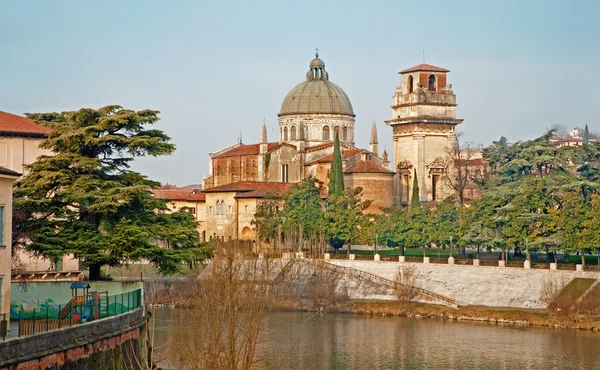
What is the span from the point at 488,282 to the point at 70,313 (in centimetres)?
3700

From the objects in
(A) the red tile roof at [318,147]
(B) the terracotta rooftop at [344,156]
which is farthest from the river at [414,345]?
(A) the red tile roof at [318,147]

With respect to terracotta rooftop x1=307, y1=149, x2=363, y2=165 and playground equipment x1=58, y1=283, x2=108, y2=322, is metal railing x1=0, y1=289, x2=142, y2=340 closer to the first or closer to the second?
playground equipment x1=58, y1=283, x2=108, y2=322

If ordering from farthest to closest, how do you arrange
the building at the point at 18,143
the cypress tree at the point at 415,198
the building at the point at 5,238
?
the cypress tree at the point at 415,198 < the building at the point at 18,143 < the building at the point at 5,238

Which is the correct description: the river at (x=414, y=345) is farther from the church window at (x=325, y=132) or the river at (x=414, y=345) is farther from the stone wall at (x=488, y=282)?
the church window at (x=325, y=132)

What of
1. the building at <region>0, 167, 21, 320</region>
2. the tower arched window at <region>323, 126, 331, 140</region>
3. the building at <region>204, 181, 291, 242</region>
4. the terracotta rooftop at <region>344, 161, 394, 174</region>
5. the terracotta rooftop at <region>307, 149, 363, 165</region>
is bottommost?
the building at <region>0, 167, 21, 320</region>

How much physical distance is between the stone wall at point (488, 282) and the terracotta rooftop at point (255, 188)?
20220mm

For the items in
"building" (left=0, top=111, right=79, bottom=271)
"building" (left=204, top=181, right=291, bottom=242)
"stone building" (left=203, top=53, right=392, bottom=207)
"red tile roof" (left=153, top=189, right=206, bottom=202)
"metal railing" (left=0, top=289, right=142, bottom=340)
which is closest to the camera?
"metal railing" (left=0, top=289, right=142, bottom=340)

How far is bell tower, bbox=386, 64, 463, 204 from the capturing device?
9288 cm

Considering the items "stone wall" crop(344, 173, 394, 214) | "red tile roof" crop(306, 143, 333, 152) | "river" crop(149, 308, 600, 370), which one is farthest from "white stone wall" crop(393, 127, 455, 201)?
"river" crop(149, 308, 600, 370)

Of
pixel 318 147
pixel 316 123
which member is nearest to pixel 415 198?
pixel 318 147

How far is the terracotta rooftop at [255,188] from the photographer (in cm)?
8694

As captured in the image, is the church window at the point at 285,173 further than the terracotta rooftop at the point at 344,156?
Yes

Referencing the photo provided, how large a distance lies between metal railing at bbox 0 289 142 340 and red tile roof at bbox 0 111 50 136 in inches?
757

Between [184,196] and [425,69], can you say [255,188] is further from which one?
[425,69]
